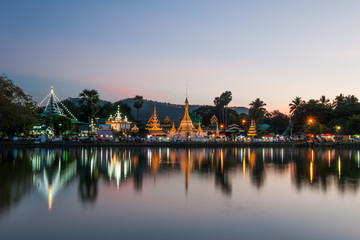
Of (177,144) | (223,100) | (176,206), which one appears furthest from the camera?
(223,100)

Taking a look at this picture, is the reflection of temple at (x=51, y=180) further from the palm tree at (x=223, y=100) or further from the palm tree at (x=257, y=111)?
the palm tree at (x=223, y=100)

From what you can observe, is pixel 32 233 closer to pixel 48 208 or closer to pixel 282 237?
pixel 48 208

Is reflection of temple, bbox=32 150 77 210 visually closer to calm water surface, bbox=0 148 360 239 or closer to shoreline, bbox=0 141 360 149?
calm water surface, bbox=0 148 360 239

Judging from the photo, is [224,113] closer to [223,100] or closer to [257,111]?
[223,100]

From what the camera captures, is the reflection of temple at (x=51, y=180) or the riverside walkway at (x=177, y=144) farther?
the riverside walkway at (x=177, y=144)

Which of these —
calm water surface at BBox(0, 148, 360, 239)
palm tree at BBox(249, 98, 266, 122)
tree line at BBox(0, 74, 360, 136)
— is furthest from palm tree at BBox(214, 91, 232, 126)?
calm water surface at BBox(0, 148, 360, 239)

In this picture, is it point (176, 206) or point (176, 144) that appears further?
point (176, 144)

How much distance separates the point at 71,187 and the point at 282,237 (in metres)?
9.40

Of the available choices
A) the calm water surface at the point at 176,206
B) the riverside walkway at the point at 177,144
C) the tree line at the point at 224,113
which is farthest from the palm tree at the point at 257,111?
Result: the calm water surface at the point at 176,206

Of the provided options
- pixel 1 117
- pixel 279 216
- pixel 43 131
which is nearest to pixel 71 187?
pixel 279 216

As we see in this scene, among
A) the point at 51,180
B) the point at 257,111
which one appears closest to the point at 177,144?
the point at 257,111

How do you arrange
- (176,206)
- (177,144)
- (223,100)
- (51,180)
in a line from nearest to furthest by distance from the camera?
1. (176,206)
2. (51,180)
3. (177,144)
4. (223,100)

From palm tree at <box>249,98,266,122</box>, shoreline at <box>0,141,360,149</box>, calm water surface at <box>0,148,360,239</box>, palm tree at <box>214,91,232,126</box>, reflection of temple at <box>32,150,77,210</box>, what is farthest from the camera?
palm tree at <box>214,91,232,126</box>

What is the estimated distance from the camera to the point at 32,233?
27.3 ft
